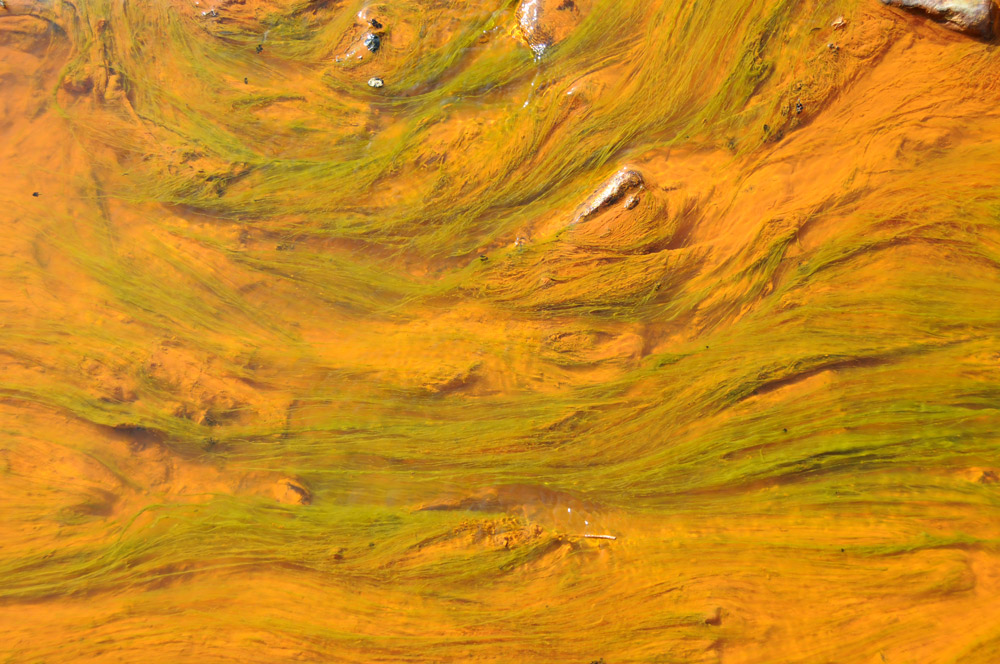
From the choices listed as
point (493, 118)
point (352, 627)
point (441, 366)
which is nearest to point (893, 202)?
point (493, 118)

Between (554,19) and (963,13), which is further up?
(554,19)

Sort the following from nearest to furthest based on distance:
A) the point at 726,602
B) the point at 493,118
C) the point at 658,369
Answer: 1. the point at 726,602
2. the point at 658,369
3. the point at 493,118

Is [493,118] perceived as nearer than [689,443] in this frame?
No

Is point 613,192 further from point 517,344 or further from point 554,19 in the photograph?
point 554,19

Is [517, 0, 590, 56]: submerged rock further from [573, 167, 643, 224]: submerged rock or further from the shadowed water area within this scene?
[573, 167, 643, 224]: submerged rock

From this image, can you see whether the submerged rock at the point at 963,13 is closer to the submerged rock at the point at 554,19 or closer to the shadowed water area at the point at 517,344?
the shadowed water area at the point at 517,344

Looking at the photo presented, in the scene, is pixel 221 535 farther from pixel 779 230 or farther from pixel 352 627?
pixel 779 230

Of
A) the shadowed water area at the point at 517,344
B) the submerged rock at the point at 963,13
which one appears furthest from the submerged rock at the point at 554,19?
the submerged rock at the point at 963,13

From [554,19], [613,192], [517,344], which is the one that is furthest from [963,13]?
[517,344]
